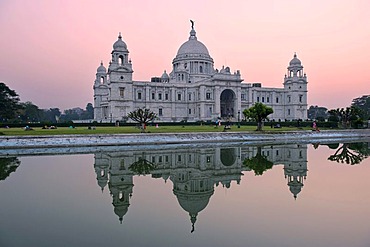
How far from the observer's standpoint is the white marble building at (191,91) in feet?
214

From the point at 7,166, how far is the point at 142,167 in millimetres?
7337

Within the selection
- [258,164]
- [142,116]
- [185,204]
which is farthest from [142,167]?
[142,116]

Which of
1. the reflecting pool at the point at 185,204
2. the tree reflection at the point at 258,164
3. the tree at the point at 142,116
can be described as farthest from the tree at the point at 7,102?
the tree reflection at the point at 258,164

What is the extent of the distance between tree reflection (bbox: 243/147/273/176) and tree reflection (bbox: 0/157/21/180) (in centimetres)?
1187

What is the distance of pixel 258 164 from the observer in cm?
1948

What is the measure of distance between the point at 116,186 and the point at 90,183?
128 centimetres

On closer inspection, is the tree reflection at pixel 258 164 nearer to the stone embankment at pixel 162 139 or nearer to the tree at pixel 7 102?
the stone embankment at pixel 162 139

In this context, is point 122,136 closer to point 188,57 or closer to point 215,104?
point 215,104

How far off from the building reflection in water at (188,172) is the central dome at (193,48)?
6031 cm

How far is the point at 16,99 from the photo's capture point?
64.2m

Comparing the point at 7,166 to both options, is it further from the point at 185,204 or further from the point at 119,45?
the point at 119,45

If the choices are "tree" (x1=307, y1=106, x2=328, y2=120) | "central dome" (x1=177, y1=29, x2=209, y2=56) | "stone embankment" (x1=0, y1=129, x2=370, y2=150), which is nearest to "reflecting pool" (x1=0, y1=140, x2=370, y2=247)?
"stone embankment" (x1=0, y1=129, x2=370, y2=150)

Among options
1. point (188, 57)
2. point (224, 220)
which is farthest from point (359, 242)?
point (188, 57)

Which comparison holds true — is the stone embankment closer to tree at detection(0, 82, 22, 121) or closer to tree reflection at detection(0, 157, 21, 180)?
tree reflection at detection(0, 157, 21, 180)
